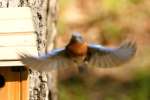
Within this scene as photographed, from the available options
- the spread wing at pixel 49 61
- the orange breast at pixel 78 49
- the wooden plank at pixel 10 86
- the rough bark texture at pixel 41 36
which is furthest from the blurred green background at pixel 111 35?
the orange breast at pixel 78 49

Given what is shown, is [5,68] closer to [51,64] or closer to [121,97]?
[51,64]

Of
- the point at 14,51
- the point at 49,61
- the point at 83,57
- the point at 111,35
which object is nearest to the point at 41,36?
the point at 14,51

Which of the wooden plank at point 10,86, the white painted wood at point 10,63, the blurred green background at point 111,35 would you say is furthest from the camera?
the blurred green background at point 111,35

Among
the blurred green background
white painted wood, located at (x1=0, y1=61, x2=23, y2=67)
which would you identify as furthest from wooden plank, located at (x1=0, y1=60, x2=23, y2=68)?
the blurred green background

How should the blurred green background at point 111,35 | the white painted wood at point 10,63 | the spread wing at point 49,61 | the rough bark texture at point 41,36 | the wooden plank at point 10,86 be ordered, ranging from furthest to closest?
the blurred green background at point 111,35 < the rough bark texture at point 41,36 < the wooden plank at point 10,86 < the white painted wood at point 10,63 < the spread wing at point 49,61

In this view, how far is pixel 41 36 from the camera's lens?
3.31 meters

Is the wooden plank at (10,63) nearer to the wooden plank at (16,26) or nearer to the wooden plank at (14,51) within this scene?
the wooden plank at (14,51)

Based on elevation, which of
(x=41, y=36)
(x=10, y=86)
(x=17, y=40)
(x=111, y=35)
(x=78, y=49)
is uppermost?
(x=78, y=49)

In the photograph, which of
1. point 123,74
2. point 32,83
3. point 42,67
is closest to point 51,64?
point 42,67

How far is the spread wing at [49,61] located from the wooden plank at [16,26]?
0.93 feet

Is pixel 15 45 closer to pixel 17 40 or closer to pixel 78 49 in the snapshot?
pixel 17 40

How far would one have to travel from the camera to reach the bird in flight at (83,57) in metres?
2.42

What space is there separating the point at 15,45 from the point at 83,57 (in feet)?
1.56

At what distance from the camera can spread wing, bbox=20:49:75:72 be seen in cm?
250
